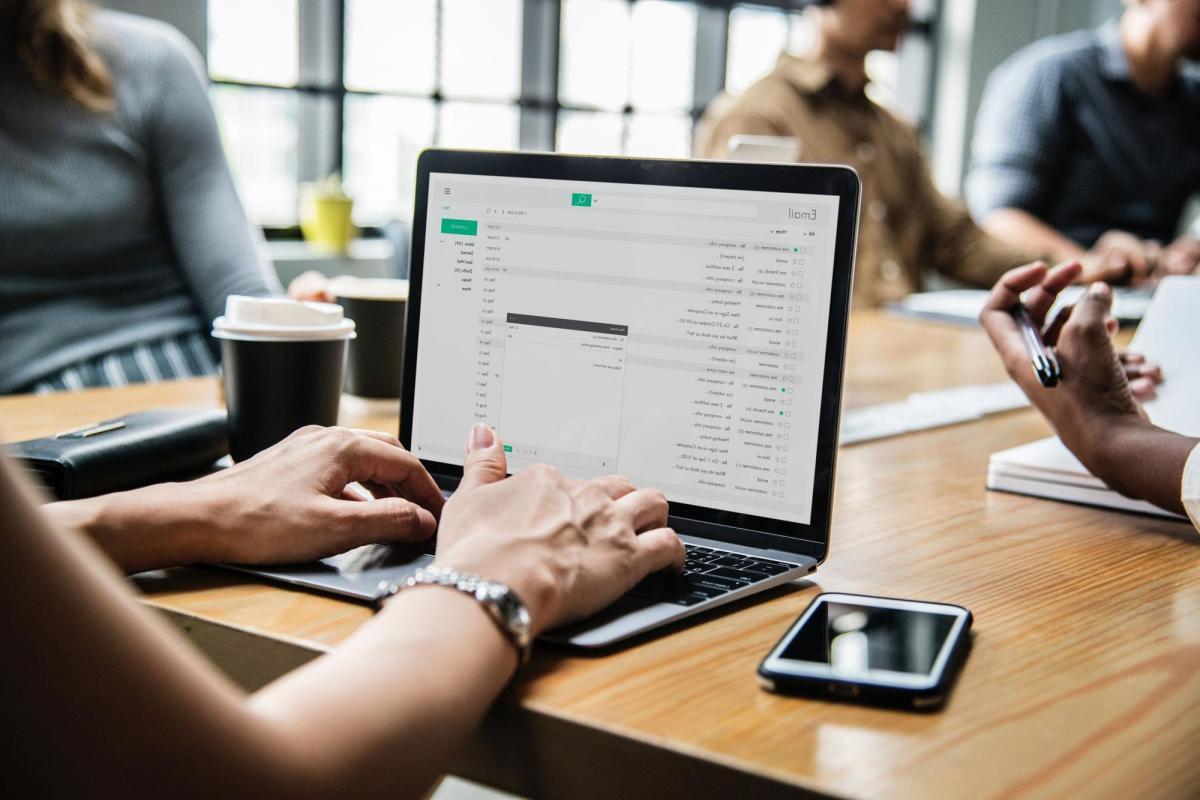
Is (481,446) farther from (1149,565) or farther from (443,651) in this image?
(1149,565)

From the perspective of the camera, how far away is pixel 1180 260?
90.2 inches

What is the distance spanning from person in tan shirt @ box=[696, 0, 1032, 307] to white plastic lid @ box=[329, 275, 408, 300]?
162 cm

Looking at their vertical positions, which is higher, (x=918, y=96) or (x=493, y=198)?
(x=918, y=96)

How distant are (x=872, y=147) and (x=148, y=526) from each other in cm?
250

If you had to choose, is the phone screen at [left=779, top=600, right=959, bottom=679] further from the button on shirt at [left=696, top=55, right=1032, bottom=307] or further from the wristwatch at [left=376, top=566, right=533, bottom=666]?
the button on shirt at [left=696, top=55, right=1032, bottom=307]

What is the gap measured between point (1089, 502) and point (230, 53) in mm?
3023

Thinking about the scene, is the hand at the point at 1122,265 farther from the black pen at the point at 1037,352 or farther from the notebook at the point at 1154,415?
the black pen at the point at 1037,352

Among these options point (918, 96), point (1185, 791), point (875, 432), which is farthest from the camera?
point (918, 96)

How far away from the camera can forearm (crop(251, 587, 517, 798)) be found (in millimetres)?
446

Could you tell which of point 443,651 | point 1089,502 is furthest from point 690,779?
point 1089,502

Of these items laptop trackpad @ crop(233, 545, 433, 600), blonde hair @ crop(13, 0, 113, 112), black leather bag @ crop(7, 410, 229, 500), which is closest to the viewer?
laptop trackpad @ crop(233, 545, 433, 600)

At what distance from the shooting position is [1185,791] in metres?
0.50

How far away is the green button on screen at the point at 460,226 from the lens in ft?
2.79

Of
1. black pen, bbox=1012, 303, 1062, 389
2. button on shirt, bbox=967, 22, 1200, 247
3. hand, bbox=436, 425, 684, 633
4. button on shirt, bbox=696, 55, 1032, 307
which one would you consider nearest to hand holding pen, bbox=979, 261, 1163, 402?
black pen, bbox=1012, 303, 1062, 389
